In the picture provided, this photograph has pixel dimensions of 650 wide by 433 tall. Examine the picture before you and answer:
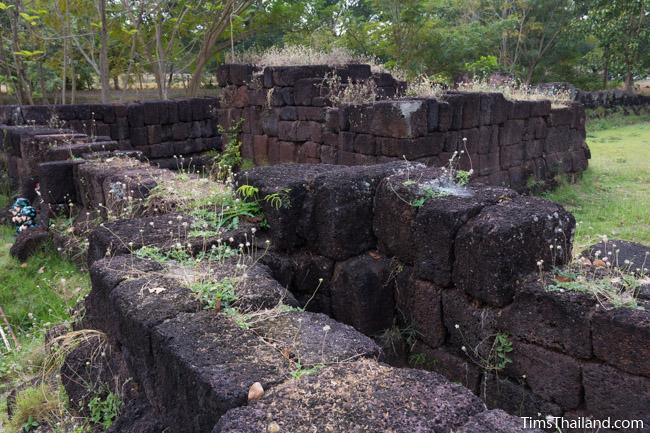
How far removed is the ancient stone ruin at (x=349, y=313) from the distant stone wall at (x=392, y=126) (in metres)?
4.06

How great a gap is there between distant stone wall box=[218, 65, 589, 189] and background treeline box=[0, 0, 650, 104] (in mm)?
2013

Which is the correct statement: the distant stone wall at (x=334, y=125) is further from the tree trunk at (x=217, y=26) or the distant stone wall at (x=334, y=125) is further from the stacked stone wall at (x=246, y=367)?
the stacked stone wall at (x=246, y=367)

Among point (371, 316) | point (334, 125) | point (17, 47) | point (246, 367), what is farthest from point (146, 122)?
point (246, 367)

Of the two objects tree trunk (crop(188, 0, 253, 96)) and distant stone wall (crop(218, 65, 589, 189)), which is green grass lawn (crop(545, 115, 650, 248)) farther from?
tree trunk (crop(188, 0, 253, 96))

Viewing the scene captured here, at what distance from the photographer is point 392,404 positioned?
2.09m

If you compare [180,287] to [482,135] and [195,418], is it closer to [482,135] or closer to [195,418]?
[195,418]

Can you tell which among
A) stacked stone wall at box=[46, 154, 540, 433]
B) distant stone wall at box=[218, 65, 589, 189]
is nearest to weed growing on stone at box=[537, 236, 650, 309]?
stacked stone wall at box=[46, 154, 540, 433]

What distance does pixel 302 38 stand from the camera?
842 inches

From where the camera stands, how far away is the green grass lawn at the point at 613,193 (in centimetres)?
820

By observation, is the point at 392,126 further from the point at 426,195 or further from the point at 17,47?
the point at 17,47

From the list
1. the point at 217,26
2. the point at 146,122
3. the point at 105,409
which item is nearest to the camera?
the point at 105,409

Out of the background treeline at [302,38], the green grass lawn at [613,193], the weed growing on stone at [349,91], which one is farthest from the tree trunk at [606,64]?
the weed growing on stone at [349,91]

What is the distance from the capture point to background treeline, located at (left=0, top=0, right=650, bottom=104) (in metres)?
16.0

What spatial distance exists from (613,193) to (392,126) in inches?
189
